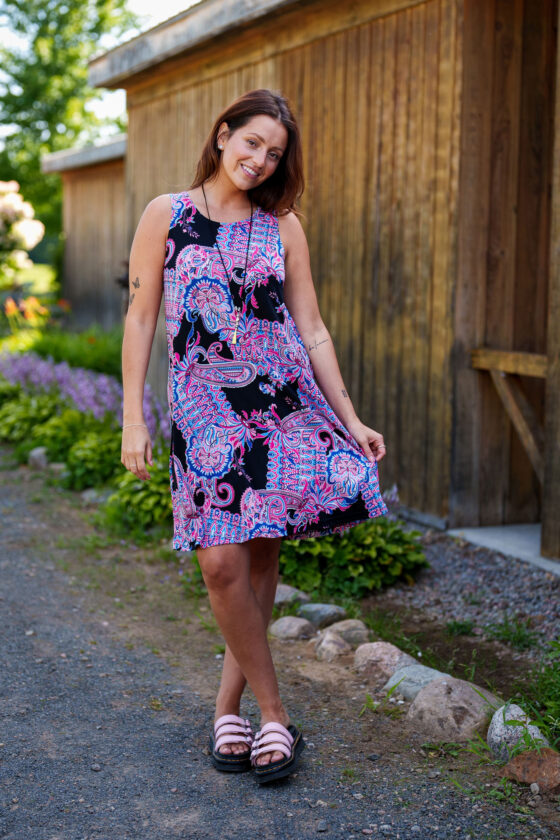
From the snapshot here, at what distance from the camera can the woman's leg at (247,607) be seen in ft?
8.12

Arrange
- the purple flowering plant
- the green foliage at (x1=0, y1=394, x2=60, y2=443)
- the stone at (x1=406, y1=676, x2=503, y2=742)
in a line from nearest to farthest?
the stone at (x1=406, y1=676, x2=503, y2=742), the purple flowering plant, the green foliage at (x1=0, y1=394, x2=60, y2=443)

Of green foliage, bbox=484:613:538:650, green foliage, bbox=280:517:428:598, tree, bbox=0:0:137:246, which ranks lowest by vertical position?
green foliage, bbox=484:613:538:650

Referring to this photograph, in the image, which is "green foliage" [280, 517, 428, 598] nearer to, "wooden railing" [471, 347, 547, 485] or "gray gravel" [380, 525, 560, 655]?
"gray gravel" [380, 525, 560, 655]

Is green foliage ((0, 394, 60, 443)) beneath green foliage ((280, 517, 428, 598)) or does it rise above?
above

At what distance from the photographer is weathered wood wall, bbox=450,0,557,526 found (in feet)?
15.7

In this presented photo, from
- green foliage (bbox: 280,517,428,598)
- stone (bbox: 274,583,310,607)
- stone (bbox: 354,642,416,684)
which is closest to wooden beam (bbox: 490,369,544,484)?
green foliage (bbox: 280,517,428,598)

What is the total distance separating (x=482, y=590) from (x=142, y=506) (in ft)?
6.31

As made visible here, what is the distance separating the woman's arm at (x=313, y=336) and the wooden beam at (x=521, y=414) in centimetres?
219

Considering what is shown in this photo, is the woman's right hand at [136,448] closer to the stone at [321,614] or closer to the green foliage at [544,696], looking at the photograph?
the green foliage at [544,696]

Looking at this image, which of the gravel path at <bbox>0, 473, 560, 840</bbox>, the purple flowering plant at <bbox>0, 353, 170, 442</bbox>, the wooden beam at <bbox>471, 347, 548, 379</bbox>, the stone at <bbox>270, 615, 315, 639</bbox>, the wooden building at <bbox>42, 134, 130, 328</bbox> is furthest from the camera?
the wooden building at <bbox>42, 134, 130, 328</bbox>

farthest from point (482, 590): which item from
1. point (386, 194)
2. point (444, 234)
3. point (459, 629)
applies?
point (386, 194)

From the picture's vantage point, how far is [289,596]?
161 inches

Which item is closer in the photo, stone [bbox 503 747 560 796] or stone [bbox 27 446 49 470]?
stone [bbox 503 747 560 796]

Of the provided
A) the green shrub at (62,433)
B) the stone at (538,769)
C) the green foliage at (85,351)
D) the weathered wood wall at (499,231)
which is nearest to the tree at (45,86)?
the green foliage at (85,351)
